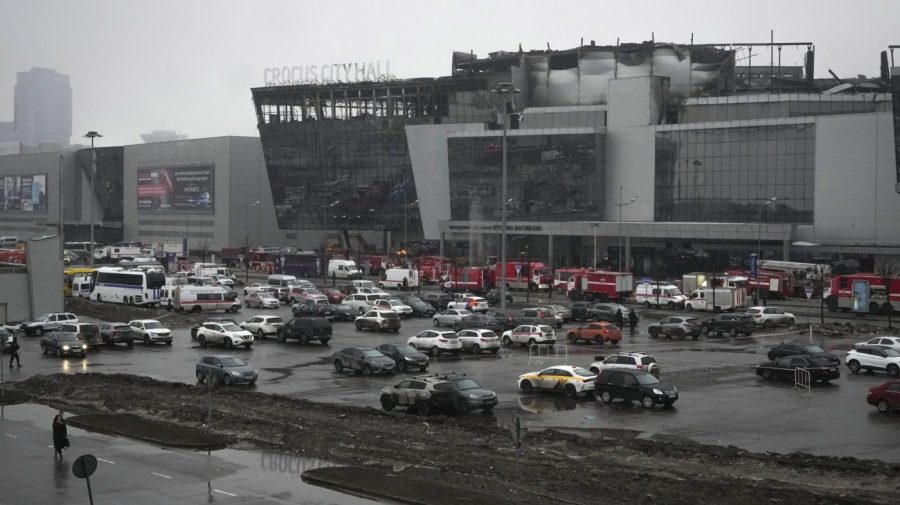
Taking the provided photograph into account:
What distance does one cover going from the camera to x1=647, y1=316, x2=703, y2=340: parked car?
182ft

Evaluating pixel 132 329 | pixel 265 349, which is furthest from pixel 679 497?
pixel 132 329

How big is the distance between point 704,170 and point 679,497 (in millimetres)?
94704

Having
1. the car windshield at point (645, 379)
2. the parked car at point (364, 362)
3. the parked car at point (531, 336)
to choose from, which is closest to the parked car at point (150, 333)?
the parked car at point (364, 362)

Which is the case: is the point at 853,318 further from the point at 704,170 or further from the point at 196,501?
the point at 196,501

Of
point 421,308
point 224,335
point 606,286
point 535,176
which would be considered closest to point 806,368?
point 224,335

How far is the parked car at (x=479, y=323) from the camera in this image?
55.8 meters

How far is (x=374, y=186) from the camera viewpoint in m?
139

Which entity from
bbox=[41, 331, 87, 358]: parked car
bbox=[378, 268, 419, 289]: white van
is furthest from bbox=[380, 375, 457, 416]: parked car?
bbox=[378, 268, 419, 289]: white van

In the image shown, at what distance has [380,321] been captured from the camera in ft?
191

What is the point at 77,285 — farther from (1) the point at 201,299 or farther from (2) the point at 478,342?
(2) the point at 478,342

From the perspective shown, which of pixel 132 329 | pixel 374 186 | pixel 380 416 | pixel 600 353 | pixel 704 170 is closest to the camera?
pixel 380 416

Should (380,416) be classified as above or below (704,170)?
below

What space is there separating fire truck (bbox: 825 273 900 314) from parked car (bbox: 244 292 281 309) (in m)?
39.1

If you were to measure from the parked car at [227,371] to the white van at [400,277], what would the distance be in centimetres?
5235
